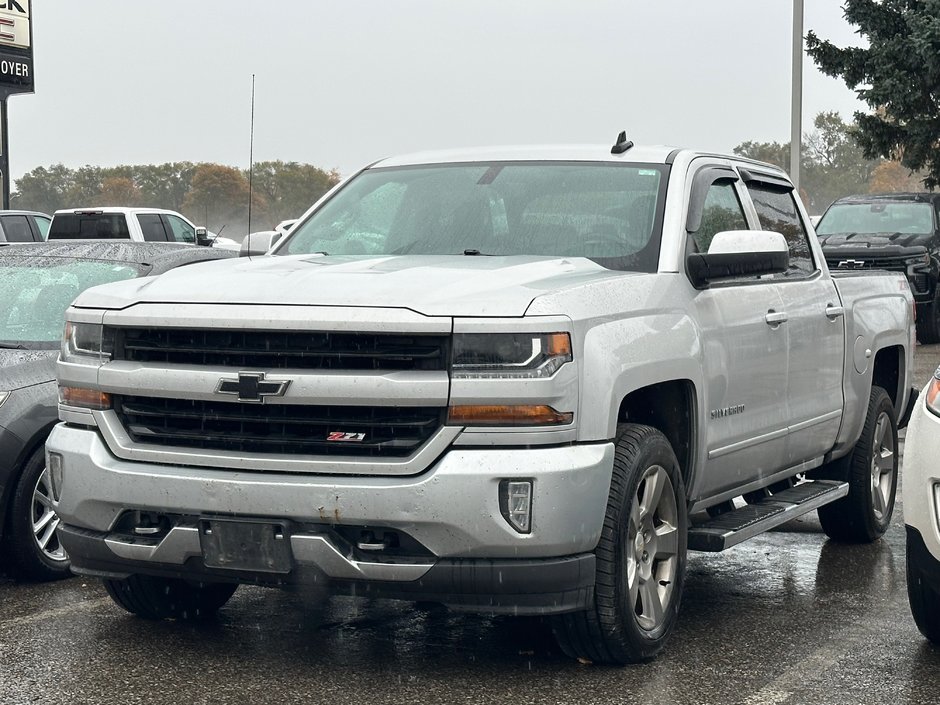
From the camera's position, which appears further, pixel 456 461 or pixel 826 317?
pixel 826 317

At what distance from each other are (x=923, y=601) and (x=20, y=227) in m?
21.1

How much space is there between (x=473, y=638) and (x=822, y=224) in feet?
55.9

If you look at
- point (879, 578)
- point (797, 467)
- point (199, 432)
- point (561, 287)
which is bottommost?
point (879, 578)

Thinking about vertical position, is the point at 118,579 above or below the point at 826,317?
below

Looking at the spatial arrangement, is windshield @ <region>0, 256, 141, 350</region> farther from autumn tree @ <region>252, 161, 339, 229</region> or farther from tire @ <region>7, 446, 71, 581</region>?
autumn tree @ <region>252, 161, 339, 229</region>

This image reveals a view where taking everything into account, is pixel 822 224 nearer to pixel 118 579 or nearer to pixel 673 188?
pixel 673 188

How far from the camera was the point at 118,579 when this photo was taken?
5.29 metres

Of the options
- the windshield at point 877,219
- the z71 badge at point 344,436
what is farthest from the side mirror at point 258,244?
the windshield at point 877,219

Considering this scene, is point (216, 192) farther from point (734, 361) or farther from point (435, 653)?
point (435, 653)

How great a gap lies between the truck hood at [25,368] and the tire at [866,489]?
12.5ft

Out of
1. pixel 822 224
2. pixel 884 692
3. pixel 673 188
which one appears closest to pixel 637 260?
pixel 673 188

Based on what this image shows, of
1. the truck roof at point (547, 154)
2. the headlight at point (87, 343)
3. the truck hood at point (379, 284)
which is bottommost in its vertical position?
the headlight at point (87, 343)

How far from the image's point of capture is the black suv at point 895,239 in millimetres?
19844

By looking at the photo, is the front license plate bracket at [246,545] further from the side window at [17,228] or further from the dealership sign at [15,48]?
the dealership sign at [15,48]
